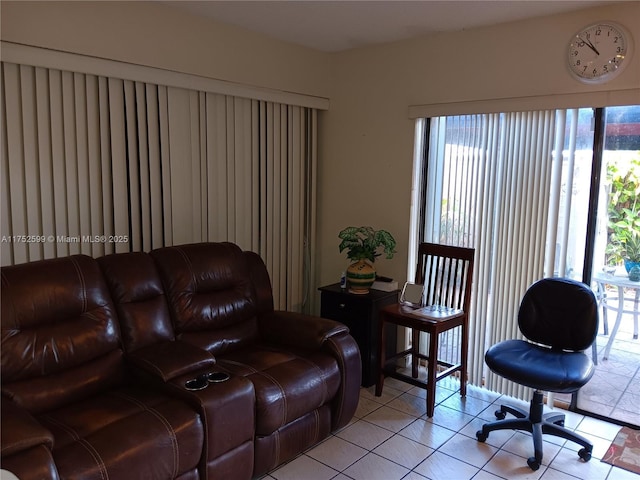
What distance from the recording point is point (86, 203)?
9.68 feet

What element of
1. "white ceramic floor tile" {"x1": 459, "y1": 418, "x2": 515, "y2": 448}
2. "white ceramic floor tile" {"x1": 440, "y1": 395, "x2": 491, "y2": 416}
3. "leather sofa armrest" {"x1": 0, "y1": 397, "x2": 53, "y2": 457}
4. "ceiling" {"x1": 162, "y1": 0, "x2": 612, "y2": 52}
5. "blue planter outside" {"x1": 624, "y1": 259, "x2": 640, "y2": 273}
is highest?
"ceiling" {"x1": 162, "y1": 0, "x2": 612, "y2": 52}

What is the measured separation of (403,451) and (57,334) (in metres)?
1.91

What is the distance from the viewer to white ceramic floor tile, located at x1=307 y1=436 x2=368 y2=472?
2.76 metres

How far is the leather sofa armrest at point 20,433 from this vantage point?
172 cm

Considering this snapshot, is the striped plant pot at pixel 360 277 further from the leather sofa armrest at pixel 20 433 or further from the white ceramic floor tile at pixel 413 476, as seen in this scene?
the leather sofa armrest at pixel 20 433

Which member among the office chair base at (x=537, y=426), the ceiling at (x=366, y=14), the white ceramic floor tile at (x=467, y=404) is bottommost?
the white ceramic floor tile at (x=467, y=404)

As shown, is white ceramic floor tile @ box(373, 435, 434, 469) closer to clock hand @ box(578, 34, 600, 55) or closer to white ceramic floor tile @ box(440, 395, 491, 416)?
white ceramic floor tile @ box(440, 395, 491, 416)

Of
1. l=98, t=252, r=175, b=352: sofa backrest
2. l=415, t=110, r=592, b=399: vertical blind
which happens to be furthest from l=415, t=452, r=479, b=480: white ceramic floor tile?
l=98, t=252, r=175, b=352: sofa backrest

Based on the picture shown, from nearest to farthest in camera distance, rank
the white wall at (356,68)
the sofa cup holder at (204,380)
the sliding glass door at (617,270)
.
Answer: the sofa cup holder at (204,380), the white wall at (356,68), the sliding glass door at (617,270)

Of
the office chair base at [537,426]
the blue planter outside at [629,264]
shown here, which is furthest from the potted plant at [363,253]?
the blue planter outside at [629,264]

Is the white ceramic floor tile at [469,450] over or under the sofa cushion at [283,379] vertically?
under

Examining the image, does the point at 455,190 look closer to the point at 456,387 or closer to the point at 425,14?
the point at 425,14

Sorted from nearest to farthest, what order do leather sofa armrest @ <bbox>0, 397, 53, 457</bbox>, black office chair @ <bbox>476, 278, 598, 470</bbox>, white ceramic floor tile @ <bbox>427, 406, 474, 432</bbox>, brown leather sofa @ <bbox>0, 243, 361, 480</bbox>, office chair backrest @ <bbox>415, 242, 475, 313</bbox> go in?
leather sofa armrest @ <bbox>0, 397, 53, 457</bbox> < brown leather sofa @ <bbox>0, 243, 361, 480</bbox> < black office chair @ <bbox>476, 278, 598, 470</bbox> < white ceramic floor tile @ <bbox>427, 406, 474, 432</bbox> < office chair backrest @ <bbox>415, 242, 475, 313</bbox>

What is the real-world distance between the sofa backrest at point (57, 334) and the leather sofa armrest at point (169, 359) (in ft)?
0.42
